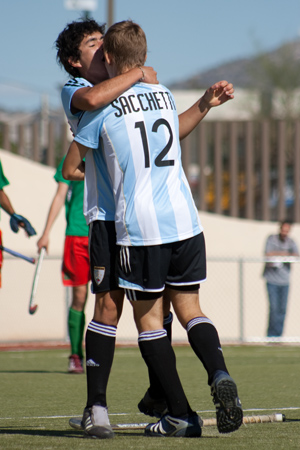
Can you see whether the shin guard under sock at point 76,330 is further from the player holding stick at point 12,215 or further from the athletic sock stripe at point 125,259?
the athletic sock stripe at point 125,259

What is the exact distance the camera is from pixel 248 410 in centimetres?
496

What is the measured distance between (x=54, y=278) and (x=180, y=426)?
10263mm

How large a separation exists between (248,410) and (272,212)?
14814 mm

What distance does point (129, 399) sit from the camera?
570 cm

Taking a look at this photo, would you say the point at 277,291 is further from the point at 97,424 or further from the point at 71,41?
the point at 97,424

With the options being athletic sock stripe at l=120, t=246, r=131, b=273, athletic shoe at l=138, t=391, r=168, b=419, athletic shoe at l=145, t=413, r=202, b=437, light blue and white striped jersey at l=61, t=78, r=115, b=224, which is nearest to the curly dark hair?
light blue and white striped jersey at l=61, t=78, r=115, b=224

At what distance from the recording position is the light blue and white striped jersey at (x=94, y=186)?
3.94 meters

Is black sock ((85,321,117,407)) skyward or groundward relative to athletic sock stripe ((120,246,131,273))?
groundward

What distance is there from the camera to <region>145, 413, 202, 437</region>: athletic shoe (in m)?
3.79

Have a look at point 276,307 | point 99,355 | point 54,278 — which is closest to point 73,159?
point 99,355

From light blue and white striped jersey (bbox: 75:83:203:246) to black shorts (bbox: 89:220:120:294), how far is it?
0.31ft

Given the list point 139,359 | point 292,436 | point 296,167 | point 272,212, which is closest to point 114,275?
point 292,436

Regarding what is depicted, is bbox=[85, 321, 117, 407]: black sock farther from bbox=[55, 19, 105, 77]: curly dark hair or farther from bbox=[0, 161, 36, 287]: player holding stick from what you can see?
bbox=[0, 161, 36, 287]: player holding stick

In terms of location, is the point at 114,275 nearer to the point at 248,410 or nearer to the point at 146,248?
the point at 146,248
